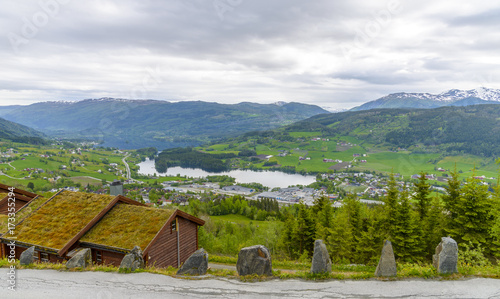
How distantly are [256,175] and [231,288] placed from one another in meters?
165

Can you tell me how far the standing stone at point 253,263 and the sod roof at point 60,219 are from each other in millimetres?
9182

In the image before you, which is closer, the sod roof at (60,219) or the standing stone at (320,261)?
the standing stone at (320,261)

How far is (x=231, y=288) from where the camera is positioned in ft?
29.8

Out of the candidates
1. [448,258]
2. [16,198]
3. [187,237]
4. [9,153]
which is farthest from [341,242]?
[9,153]

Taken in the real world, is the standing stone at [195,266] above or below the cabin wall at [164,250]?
above

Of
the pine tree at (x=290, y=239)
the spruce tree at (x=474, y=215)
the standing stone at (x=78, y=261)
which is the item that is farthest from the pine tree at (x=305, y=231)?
the standing stone at (x=78, y=261)

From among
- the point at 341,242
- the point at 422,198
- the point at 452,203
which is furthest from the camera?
the point at 422,198

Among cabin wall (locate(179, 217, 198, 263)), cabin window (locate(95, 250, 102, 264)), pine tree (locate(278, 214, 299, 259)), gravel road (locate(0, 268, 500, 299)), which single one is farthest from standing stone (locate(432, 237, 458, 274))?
pine tree (locate(278, 214, 299, 259))

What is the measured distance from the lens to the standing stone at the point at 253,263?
9789 millimetres

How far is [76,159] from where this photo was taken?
165 meters

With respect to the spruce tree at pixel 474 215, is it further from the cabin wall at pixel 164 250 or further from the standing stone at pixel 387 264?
the cabin wall at pixel 164 250

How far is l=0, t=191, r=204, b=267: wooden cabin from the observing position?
43.5 feet

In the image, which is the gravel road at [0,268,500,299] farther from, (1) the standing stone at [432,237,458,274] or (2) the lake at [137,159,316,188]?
(2) the lake at [137,159,316,188]

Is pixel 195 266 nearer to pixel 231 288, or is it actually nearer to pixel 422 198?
pixel 231 288
